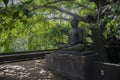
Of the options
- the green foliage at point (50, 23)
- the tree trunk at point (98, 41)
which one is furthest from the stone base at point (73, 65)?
the green foliage at point (50, 23)

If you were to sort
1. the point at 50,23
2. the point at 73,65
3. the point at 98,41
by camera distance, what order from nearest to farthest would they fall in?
1. the point at 73,65
2. the point at 98,41
3. the point at 50,23

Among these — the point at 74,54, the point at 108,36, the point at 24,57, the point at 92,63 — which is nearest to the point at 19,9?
the point at 74,54

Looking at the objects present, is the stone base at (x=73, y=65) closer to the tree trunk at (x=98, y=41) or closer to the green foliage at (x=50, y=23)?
the tree trunk at (x=98, y=41)

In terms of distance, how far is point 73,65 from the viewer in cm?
636

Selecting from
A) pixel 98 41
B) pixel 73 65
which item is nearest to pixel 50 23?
pixel 98 41

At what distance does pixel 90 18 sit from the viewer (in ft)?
34.6

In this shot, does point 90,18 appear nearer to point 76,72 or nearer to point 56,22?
point 76,72

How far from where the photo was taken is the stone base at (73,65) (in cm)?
580

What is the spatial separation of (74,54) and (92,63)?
0.87 metres

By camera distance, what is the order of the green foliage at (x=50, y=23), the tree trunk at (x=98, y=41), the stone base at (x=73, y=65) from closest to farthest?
the stone base at (x=73, y=65), the tree trunk at (x=98, y=41), the green foliage at (x=50, y=23)

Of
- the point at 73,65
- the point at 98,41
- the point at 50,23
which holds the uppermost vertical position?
the point at 50,23

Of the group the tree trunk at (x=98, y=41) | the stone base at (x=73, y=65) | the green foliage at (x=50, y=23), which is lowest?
the stone base at (x=73, y=65)

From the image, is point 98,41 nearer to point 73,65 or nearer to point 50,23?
point 73,65

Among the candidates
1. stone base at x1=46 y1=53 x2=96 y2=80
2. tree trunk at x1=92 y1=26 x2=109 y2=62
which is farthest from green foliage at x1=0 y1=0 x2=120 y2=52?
stone base at x1=46 y1=53 x2=96 y2=80
